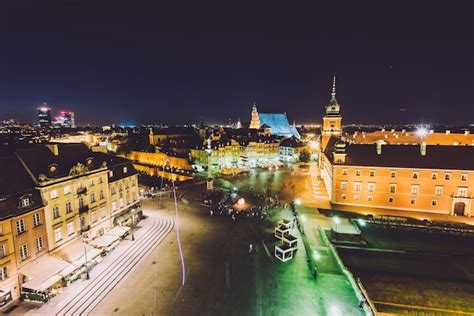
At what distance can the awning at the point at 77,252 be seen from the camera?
87.5 feet

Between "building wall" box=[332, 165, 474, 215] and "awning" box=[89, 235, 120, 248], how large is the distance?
38371 mm

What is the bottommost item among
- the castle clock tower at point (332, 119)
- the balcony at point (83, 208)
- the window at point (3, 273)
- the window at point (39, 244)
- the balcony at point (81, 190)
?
the window at point (3, 273)

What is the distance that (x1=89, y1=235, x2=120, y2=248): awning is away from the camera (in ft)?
99.2

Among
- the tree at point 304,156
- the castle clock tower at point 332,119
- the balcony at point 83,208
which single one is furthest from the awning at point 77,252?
the tree at point 304,156

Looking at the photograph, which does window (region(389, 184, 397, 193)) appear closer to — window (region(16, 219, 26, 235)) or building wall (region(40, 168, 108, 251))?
building wall (region(40, 168, 108, 251))

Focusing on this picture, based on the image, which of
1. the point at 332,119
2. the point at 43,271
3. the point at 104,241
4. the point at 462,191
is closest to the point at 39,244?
the point at 43,271

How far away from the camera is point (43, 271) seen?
24078mm

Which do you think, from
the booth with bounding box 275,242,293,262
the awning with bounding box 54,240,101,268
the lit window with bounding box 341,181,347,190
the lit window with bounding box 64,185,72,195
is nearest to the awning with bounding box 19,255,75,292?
the awning with bounding box 54,240,101,268

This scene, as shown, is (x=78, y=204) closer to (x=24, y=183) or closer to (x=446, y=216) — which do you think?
(x=24, y=183)

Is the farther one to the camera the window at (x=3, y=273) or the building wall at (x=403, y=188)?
the building wall at (x=403, y=188)

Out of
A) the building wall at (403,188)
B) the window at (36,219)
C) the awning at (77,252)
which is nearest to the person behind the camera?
the window at (36,219)

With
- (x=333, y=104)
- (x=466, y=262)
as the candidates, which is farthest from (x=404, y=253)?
(x=333, y=104)

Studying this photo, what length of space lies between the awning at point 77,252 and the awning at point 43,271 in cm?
68

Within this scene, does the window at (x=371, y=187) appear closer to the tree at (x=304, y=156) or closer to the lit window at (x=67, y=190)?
the lit window at (x=67, y=190)
